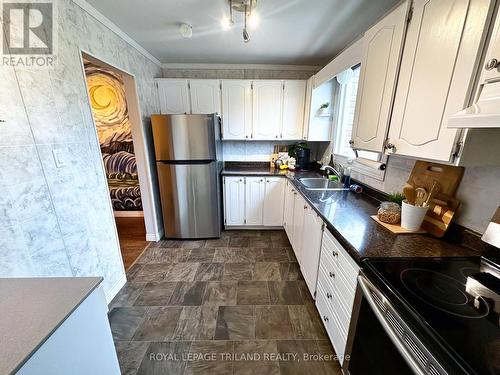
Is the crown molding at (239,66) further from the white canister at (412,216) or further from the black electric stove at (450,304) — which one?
the black electric stove at (450,304)

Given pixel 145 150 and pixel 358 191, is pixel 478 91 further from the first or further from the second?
pixel 145 150

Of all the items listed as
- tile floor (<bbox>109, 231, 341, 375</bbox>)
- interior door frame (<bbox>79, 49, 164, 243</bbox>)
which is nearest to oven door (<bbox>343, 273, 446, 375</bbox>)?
tile floor (<bbox>109, 231, 341, 375</bbox>)

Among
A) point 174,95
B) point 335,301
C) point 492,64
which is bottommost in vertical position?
point 335,301

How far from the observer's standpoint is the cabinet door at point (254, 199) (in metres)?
2.86

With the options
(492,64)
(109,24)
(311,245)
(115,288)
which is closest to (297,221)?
(311,245)

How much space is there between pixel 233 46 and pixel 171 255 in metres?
2.65

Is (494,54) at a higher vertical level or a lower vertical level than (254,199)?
higher

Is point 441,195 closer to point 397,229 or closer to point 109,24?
point 397,229

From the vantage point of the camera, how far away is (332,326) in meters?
1.32

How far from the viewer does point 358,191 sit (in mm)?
1983

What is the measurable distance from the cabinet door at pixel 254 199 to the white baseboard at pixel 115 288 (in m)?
1.65

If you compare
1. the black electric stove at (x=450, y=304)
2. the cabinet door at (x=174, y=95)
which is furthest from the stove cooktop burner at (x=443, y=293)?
the cabinet door at (x=174, y=95)

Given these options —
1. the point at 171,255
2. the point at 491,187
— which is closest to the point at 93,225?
the point at 171,255

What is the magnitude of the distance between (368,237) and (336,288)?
395 mm
